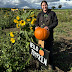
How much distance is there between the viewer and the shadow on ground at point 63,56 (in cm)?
292

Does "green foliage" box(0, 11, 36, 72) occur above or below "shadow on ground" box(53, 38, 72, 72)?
above

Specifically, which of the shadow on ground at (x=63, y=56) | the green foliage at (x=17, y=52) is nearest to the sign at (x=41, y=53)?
the green foliage at (x=17, y=52)

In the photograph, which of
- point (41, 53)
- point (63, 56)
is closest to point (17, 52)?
point (41, 53)

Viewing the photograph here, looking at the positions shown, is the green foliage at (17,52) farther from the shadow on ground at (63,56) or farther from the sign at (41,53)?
the shadow on ground at (63,56)

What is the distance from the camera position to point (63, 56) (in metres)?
3.46

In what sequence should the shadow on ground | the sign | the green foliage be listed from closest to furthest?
the sign, the green foliage, the shadow on ground

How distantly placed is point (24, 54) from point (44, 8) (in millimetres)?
1258

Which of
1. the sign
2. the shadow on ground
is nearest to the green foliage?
the sign

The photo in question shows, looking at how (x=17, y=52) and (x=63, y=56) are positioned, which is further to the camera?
(x=63, y=56)

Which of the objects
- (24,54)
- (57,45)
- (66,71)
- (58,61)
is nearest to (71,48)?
(57,45)

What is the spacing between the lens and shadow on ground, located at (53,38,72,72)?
9.59 feet

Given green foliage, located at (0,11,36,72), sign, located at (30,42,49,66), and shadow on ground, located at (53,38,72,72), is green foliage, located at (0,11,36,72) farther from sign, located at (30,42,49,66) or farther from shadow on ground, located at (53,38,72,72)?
shadow on ground, located at (53,38,72,72)

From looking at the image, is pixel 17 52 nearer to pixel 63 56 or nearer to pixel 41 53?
pixel 41 53

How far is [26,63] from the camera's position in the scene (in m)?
2.46
